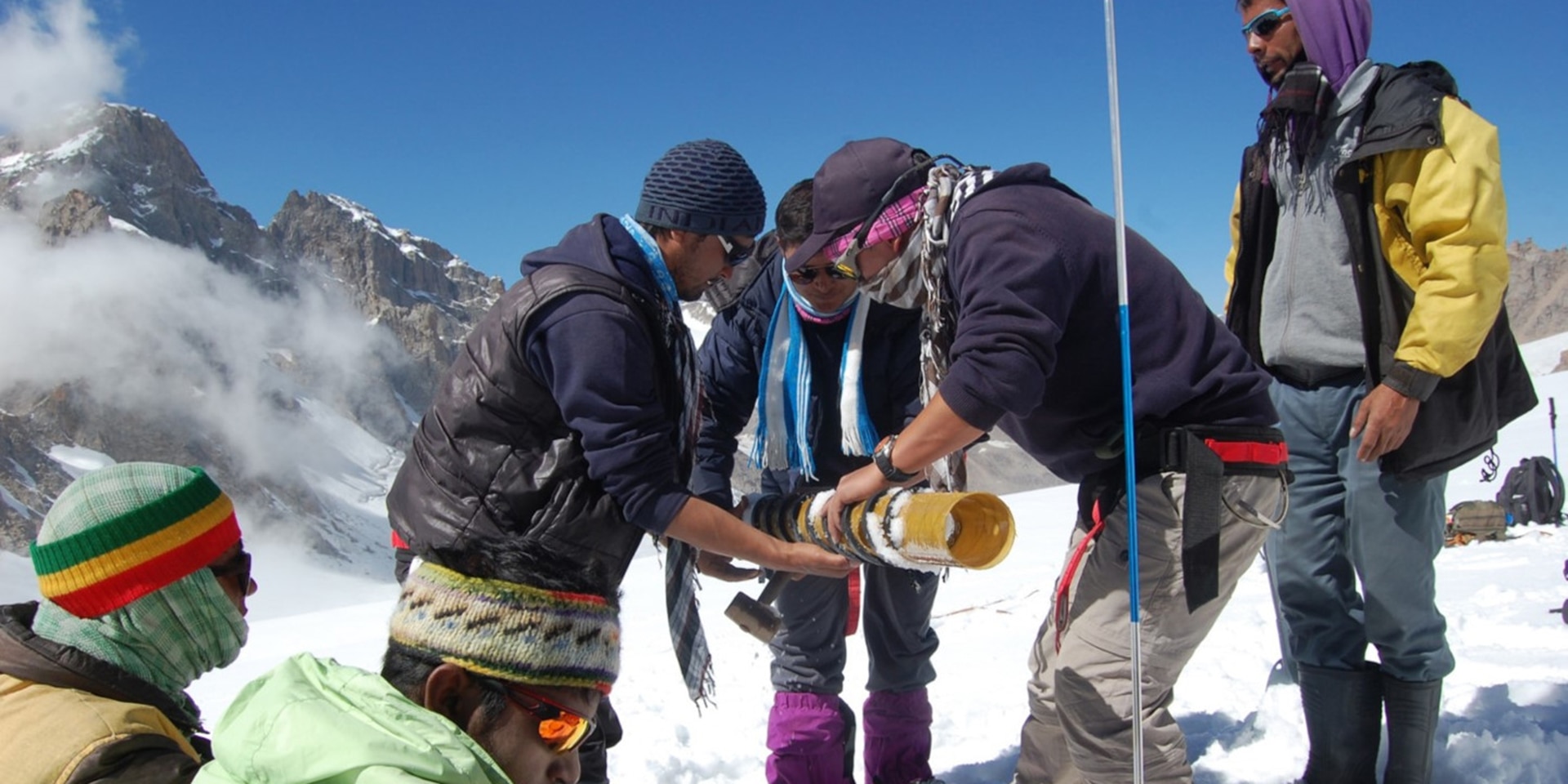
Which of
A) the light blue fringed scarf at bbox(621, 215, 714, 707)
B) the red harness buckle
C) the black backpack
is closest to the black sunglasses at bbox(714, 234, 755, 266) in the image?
the light blue fringed scarf at bbox(621, 215, 714, 707)

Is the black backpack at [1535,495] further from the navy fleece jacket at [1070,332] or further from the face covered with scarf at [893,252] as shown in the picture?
the face covered with scarf at [893,252]

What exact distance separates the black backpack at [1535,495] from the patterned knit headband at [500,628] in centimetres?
1028

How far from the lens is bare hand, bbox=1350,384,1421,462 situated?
2682mm

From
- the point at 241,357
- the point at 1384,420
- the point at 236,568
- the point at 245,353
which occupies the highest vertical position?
the point at 245,353

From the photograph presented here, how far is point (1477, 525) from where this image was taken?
28.8 feet

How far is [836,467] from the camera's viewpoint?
151 inches

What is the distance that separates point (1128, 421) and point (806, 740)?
1.73 meters

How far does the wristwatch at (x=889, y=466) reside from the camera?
2.49m

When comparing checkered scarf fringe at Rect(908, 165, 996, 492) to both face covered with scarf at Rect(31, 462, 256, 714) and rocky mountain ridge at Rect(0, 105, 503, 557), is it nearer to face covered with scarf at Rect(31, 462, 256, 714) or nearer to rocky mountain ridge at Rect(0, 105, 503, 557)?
face covered with scarf at Rect(31, 462, 256, 714)

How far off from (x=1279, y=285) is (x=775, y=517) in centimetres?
159

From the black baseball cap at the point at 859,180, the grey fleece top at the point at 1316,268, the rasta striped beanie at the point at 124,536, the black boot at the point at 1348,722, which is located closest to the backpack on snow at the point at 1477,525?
the black boot at the point at 1348,722

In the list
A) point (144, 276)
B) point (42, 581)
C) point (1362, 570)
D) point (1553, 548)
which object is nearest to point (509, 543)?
point (42, 581)

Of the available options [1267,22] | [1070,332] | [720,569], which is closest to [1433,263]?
[1267,22]

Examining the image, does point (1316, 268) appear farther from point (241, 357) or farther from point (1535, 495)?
point (241, 357)
